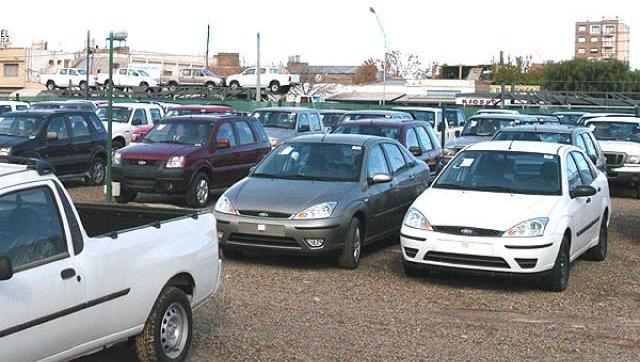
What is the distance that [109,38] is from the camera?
14977mm

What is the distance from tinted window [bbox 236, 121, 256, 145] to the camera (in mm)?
17250

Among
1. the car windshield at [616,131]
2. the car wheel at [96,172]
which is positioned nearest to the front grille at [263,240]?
the car wheel at [96,172]

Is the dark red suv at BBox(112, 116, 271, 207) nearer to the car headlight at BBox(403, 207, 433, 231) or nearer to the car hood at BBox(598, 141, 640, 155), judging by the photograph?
the car headlight at BBox(403, 207, 433, 231)

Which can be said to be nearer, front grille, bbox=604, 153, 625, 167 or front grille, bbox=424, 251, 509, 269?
front grille, bbox=424, 251, 509, 269

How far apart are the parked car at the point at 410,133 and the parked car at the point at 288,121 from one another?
531cm

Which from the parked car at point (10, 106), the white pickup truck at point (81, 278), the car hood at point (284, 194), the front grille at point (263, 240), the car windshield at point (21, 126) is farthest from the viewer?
the parked car at point (10, 106)

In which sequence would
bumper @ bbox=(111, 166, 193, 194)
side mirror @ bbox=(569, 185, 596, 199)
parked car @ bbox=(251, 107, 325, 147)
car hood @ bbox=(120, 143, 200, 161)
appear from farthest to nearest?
parked car @ bbox=(251, 107, 325, 147) → car hood @ bbox=(120, 143, 200, 161) → bumper @ bbox=(111, 166, 193, 194) → side mirror @ bbox=(569, 185, 596, 199)

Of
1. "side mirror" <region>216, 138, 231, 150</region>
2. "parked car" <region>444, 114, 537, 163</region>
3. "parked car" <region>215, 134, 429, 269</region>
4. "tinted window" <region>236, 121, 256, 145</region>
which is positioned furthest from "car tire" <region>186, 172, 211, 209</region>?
"parked car" <region>444, 114, 537, 163</region>

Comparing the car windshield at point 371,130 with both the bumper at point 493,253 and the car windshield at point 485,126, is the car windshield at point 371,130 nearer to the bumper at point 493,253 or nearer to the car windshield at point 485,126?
the car windshield at point 485,126

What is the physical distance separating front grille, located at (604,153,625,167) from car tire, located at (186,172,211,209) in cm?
907

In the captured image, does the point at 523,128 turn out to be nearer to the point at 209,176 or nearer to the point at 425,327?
the point at 209,176

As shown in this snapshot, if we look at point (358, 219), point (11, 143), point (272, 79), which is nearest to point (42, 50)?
point (272, 79)

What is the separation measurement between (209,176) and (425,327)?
9044 mm

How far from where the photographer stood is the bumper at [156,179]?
15.6 m
